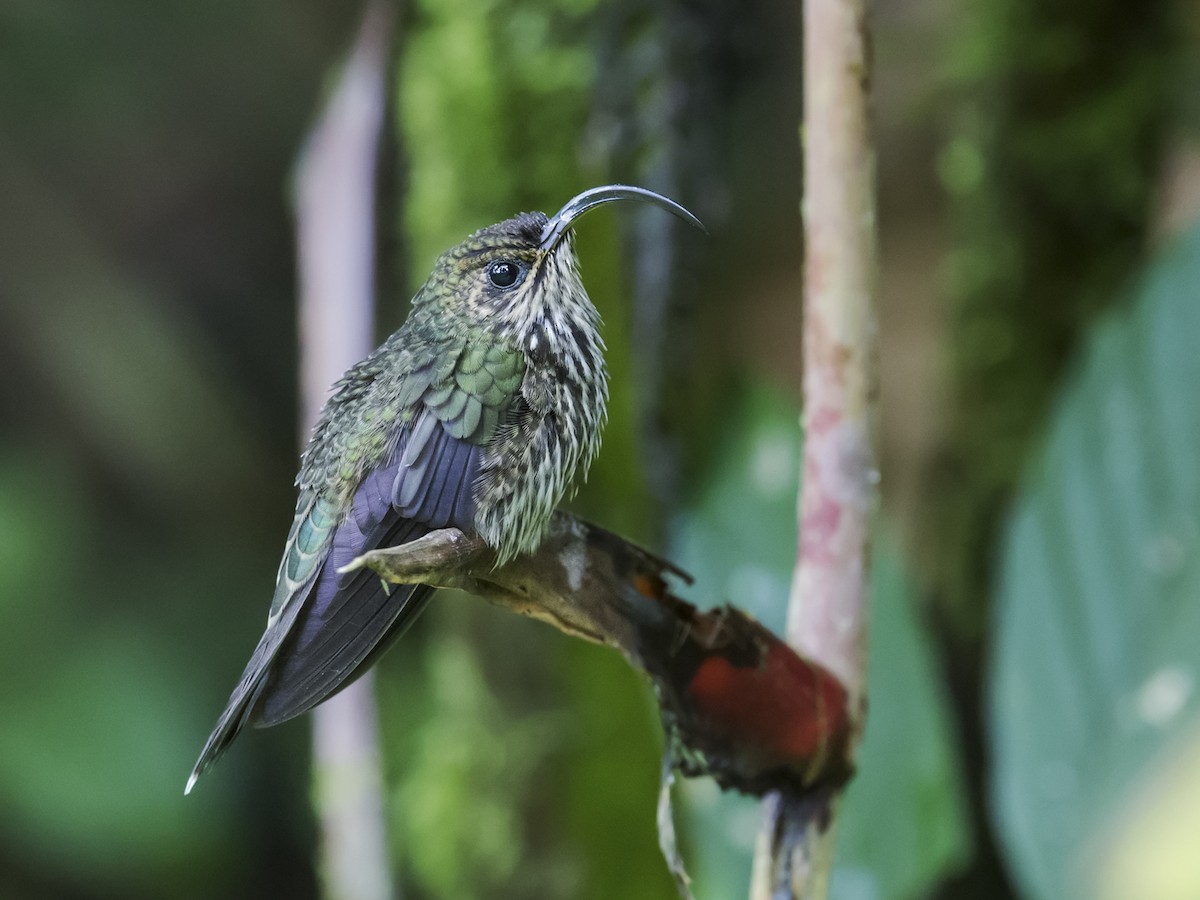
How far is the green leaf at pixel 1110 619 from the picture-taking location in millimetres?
1142

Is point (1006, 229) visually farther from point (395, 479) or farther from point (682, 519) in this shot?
point (395, 479)

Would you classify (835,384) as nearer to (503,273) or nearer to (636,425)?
(503,273)

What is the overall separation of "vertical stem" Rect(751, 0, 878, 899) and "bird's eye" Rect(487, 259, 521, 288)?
0.66 feet

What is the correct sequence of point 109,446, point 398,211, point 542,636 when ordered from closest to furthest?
point 398,211 → point 542,636 → point 109,446

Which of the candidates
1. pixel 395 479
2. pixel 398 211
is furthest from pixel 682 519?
pixel 395 479

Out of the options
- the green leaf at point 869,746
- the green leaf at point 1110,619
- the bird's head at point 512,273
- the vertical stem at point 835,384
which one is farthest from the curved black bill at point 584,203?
the green leaf at point 1110,619

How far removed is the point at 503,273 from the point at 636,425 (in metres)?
0.73

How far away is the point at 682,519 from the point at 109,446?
101 cm

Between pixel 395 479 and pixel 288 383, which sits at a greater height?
pixel 288 383

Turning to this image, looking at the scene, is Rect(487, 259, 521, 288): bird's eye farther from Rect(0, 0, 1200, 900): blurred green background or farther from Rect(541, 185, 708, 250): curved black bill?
Rect(0, 0, 1200, 900): blurred green background

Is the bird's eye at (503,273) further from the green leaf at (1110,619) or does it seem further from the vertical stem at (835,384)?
the green leaf at (1110,619)

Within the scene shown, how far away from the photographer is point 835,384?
669 mm

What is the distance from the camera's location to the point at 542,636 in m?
1.14

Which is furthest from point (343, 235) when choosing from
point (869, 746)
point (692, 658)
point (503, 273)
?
point (869, 746)
